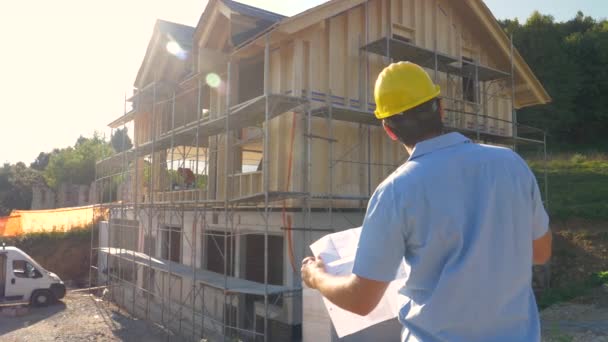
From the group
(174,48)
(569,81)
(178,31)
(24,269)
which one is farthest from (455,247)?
(569,81)

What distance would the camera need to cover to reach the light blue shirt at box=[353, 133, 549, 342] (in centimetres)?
153

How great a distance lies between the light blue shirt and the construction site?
470 cm

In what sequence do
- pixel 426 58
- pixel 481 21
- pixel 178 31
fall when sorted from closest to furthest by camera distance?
pixel 426 58, pixel 481 21, pixel 178 31

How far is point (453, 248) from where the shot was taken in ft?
5.11

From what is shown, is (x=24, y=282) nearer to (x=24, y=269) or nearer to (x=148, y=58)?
(x=24, y=269)

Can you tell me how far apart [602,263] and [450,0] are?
284 inches

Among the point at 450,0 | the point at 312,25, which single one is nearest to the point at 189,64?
the point at 312,25

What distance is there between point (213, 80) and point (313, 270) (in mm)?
10138

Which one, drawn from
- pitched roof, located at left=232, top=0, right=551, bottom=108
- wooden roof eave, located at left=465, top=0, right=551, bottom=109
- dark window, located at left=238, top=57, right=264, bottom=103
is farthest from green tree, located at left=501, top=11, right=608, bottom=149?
dark window, located at left=238, top=57, right=264, bottom=103

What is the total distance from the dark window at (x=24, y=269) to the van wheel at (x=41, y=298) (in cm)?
58

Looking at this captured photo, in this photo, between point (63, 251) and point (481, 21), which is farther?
point (63, 251)

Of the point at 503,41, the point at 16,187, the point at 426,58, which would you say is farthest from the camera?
the point at 16,187

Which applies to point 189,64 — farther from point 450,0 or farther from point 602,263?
point 602,263

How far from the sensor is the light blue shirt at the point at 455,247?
5.03 ft
